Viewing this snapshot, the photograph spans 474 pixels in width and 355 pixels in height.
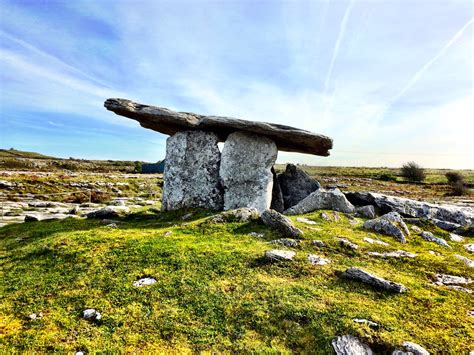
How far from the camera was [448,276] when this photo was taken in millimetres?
7438

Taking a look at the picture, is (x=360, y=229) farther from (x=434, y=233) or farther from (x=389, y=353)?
(x=389, y=353)

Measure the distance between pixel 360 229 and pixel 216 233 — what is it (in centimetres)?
524

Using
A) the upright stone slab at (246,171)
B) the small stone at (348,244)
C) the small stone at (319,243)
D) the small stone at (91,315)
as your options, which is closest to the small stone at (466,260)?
the small stone at (348,244)

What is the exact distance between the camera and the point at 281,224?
965 cm

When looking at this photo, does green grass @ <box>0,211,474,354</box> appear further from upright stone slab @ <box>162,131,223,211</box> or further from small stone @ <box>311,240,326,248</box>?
upright stone slab @ <box>162,131,223,211</box>

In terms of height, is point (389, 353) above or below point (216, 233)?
below

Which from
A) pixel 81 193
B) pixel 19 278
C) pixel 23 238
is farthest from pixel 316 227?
pixel 81 193

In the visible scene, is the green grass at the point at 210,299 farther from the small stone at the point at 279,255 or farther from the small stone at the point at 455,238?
the small stone at the point at 455,238

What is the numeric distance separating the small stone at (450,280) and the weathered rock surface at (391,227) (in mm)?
2667

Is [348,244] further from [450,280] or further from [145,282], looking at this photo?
[145,282]

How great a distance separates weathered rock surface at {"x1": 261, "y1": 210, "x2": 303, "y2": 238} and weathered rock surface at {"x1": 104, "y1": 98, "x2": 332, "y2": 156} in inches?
229

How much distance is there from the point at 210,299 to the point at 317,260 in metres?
3.07

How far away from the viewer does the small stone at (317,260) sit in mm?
7570

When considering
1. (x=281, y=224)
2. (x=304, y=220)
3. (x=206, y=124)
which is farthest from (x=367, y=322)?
(x=206, y=124)
